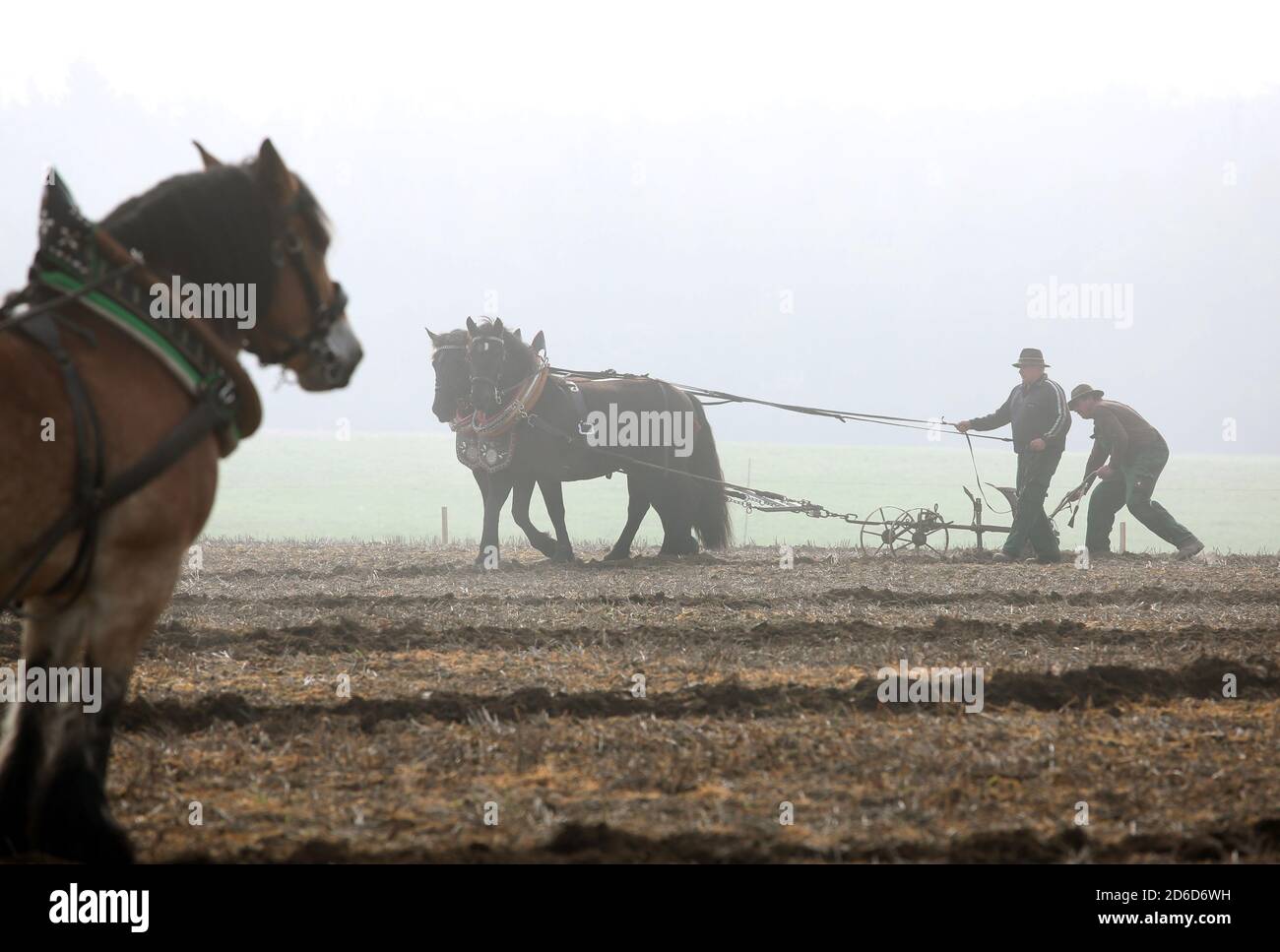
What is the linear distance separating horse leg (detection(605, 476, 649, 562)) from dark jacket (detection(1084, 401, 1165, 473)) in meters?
5.72

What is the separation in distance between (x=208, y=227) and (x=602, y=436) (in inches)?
421

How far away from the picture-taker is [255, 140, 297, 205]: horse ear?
4.25 metres

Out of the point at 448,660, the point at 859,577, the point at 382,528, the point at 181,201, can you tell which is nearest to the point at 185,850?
the point at 181,201

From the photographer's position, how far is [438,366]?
46.2ft

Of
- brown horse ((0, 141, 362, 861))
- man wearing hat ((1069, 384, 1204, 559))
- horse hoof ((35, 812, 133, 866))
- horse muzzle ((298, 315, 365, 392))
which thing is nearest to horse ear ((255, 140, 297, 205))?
brown horse ((0, 141, 362, 861))

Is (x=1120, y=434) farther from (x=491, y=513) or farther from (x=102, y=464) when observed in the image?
(x=102, y=464)

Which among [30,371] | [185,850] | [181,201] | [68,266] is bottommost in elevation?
[185,850]

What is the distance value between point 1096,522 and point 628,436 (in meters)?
6.30

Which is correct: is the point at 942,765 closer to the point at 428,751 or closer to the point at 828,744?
the point at 828,744

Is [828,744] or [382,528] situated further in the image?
[382,528]

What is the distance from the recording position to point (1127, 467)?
15.2 metres

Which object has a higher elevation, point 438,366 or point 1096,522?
point 438,366

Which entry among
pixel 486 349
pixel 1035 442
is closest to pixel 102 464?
pixel 486 349

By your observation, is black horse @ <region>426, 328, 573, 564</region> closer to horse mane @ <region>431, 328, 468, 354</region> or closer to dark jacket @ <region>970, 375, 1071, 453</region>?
horse mane @ <region>431, 328, 468, 354</region>
